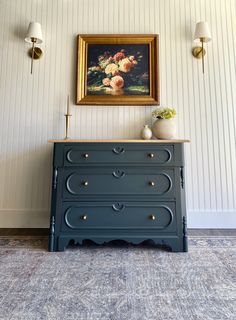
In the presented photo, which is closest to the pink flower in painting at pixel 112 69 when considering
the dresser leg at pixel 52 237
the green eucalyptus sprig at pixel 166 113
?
the green eucalyptus sprig at pixel 166 113

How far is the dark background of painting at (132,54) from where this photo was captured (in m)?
2.30

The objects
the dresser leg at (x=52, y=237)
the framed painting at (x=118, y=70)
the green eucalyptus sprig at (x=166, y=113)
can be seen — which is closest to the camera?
the dresser leg at (x=52, y=237)

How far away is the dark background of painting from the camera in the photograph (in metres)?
2.30

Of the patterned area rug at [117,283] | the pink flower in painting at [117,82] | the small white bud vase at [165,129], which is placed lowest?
the patterned area rug at [117,283]

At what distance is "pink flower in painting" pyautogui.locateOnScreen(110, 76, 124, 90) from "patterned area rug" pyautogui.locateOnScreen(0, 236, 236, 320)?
5.42ft

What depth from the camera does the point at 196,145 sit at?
228 cm

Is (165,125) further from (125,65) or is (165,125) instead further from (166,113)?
(125,65)

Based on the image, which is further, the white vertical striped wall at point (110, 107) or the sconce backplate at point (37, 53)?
the sconce backplate at point (37, 53)

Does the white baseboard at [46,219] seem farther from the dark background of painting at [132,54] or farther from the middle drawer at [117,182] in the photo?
the dark background of painting at [132,54]

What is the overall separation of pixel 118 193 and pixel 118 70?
1419mm

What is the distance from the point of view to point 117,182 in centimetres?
174

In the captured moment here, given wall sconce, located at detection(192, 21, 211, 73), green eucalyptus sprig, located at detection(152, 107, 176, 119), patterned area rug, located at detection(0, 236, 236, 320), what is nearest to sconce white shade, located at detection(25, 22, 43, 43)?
green eucalyptus sprig, located at detection(152, 107, 176, 119)

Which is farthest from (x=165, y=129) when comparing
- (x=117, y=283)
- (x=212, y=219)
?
(x=117, y=283)

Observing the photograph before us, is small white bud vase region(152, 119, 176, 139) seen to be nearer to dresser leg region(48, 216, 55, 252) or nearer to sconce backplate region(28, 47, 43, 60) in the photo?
dresser leg region(48, 216, 55, 252)
